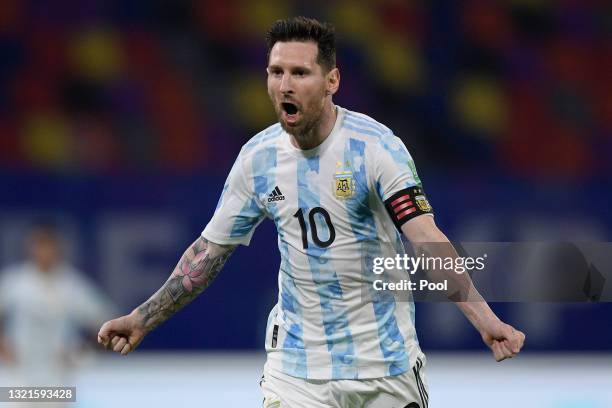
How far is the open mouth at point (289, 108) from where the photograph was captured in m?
4.38

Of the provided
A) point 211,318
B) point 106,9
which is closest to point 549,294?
point 211,318

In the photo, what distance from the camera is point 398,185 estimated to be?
14.0 feet

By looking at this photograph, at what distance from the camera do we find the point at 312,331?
450 centimetres

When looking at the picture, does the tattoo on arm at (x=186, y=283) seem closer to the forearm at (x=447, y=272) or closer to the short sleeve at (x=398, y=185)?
the short sleeve at (x=398, y=185)

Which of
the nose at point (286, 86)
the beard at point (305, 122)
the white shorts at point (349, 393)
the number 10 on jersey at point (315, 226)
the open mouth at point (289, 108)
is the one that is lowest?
the white shorts at point (349, 393)

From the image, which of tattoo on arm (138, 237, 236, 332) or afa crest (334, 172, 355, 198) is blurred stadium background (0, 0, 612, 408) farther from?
afa crest (334, 172, 355, 198)

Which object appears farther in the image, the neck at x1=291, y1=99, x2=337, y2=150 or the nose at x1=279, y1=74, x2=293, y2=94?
the neck at x1=291, y1=99, x2=337, y2=150

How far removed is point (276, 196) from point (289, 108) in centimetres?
37

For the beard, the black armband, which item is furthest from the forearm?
the beard

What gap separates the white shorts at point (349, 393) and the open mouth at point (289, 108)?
41.1 inches

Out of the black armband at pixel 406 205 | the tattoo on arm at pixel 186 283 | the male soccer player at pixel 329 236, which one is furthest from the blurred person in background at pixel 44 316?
the black armband at pixel 406 205

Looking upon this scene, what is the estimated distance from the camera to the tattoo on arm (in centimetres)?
476

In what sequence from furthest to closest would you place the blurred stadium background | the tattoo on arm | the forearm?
the blurred stadium background → the tattoo on arm → the forearm

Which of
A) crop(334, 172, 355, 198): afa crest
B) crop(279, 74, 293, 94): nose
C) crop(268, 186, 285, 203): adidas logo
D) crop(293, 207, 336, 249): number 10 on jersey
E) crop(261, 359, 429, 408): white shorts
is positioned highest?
crop(279, 74, 293, 94): nose
